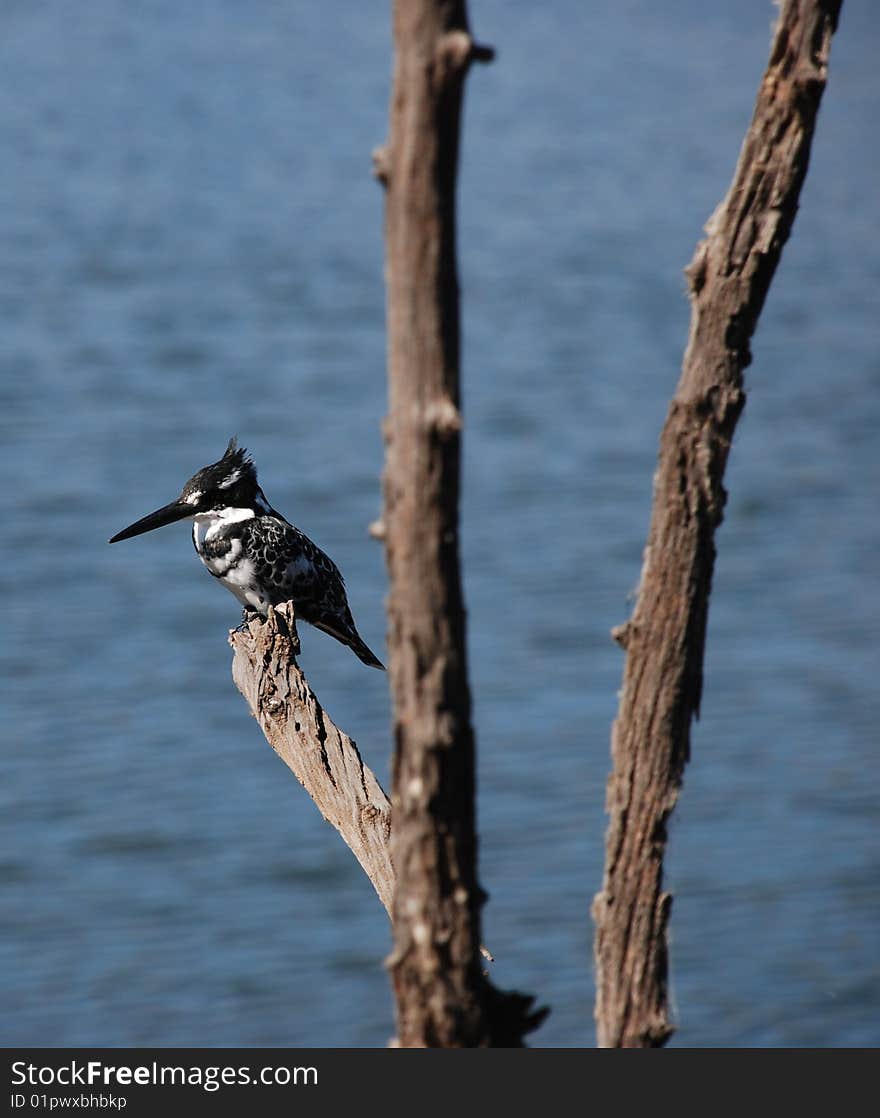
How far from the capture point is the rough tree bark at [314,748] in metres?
3.65

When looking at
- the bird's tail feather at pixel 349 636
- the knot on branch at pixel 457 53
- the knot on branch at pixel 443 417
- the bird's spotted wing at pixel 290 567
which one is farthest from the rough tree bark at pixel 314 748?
the knot on branch at pixel 457 53

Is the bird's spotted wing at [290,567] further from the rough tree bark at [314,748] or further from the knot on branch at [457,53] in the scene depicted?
the knot on branch at [457,53]

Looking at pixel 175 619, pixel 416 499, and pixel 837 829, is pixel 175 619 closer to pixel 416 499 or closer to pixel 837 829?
pixel 837 829

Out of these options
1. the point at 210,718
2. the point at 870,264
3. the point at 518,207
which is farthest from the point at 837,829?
the point at 518,207

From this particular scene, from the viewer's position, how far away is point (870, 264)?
51.1ft

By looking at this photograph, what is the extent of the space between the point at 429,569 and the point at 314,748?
1702 mm

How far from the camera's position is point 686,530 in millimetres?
2385

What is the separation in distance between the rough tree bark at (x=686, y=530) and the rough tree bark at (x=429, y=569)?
0.61 feet

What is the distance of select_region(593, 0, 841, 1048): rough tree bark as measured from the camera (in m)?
2.34

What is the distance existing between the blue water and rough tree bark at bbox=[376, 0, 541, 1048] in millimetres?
374

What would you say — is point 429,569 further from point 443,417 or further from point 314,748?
point 314,748

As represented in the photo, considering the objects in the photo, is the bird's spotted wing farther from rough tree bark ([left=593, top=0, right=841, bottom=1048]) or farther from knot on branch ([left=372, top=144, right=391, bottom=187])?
knot on branch ([left=372, top=144, right=391, bottom=187])

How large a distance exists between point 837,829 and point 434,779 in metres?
5.92
